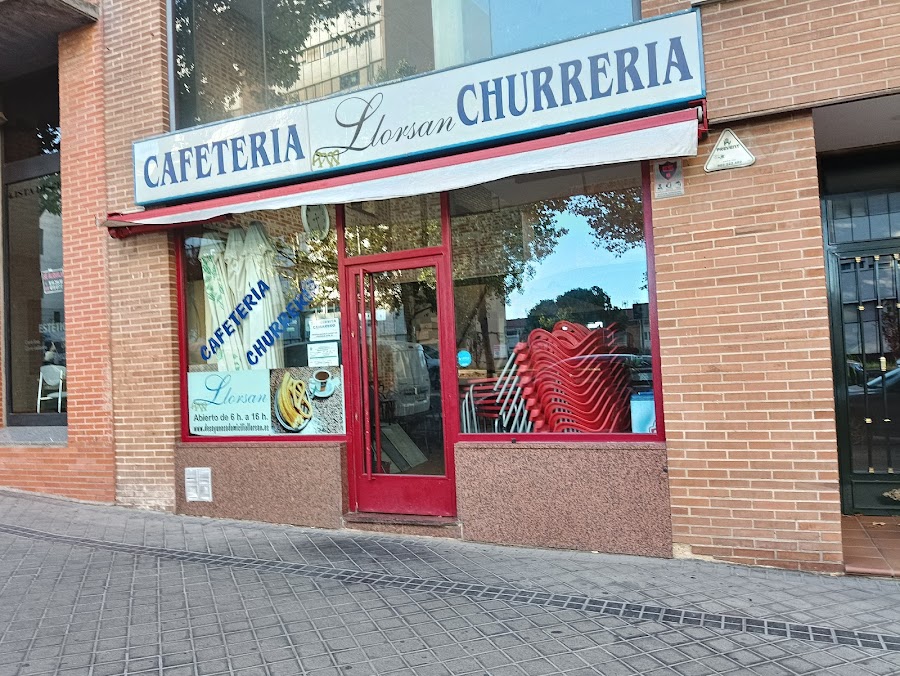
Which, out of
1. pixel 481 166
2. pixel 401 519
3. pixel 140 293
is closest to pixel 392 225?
pixel 481 166

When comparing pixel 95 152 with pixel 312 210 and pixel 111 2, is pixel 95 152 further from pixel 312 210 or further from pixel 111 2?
pixel 312 210

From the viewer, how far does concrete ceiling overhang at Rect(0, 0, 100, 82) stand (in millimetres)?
6402

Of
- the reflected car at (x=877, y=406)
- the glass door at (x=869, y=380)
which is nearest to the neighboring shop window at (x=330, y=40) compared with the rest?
the glass door at (x=869, y=380)

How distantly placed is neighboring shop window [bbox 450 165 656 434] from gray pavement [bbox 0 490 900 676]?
1.10 metres

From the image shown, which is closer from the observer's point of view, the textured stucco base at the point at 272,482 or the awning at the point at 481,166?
the awning at the point at 481,166

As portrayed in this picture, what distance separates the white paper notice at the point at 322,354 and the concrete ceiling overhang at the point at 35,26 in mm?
4202

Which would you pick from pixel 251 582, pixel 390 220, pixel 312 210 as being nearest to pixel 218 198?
pixel 312 210

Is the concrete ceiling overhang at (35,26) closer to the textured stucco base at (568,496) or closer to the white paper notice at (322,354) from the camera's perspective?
the white paper notice at (322,354)

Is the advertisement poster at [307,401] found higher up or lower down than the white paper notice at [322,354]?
lower down

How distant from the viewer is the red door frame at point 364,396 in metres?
5.37

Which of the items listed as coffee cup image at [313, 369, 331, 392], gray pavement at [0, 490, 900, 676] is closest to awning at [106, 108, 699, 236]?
coffee cup image at [313, 369, 331, 392]

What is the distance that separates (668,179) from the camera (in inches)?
181

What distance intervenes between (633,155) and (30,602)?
190 inches

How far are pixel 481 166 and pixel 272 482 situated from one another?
11.0 feet
